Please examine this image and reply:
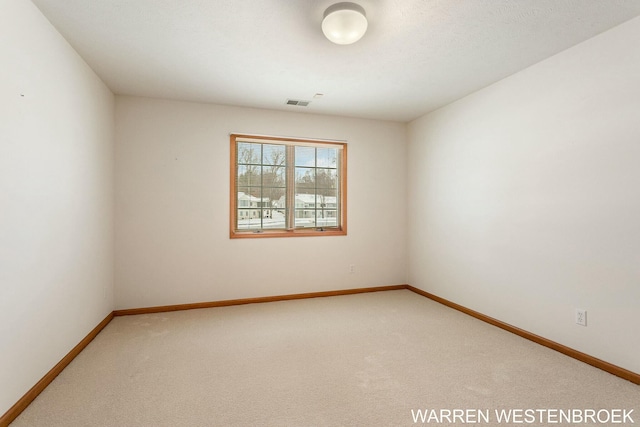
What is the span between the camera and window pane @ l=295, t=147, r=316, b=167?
4.42 metres

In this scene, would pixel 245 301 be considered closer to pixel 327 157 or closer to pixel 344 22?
pixel 327 157

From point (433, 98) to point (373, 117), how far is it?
38.7 inches

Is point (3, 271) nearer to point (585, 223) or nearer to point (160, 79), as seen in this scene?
point (160, 79)

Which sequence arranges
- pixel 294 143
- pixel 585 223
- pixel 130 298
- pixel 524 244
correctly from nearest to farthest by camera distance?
pixel 585 223 → pixel 524 244 → pixel 130 298 → pixel 294 143

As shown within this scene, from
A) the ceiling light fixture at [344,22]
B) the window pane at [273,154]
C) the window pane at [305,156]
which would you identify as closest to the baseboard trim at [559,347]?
Answer: the window pane at [305,156]

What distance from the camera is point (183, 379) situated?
2.24 meters

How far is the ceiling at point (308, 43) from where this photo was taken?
6.81 feet

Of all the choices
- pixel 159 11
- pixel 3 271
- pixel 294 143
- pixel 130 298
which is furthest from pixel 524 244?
pixel 130 298

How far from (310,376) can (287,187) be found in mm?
2645

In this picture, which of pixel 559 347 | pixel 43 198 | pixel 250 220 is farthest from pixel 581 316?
pixel 43 198

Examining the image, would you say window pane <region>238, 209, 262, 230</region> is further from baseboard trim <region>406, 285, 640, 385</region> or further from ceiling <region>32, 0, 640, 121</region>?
baseboard trim <region>406, 285, 640, 385</region>

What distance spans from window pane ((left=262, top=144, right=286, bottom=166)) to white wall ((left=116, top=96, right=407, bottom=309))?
223 mm

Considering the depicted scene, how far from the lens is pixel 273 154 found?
430 centimetres

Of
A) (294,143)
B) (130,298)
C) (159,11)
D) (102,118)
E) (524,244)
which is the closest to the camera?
(159,11)
